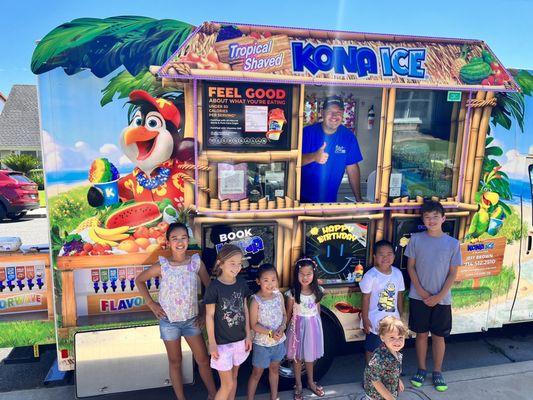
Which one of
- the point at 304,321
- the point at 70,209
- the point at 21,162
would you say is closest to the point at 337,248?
the point at 304,321

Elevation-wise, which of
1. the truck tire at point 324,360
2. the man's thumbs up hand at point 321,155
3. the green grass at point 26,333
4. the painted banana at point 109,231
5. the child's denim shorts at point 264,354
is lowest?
the truck tire at point 324,360

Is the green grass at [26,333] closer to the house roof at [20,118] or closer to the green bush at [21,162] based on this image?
the house roof at [20,118]

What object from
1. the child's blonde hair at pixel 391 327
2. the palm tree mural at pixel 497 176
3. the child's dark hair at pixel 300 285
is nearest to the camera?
the child's blonde hair at pixel 391 327

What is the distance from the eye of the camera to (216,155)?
2.97 m

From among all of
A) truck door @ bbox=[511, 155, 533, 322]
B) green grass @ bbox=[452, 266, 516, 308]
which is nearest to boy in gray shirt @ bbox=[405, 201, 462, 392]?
green grass @ bbox=[452, 266, 516, 308]

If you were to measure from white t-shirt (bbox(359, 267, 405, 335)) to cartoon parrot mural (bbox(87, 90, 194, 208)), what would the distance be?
1.72 meters

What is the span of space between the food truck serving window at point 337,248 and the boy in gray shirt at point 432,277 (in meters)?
0.44

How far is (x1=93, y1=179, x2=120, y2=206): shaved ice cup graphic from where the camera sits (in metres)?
2.81

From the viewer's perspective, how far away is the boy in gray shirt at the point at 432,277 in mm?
3387

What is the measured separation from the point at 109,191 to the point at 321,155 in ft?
5.82

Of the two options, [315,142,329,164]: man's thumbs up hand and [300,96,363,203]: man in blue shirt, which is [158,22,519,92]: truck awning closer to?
[300,96,363,203]: man in blue shirt

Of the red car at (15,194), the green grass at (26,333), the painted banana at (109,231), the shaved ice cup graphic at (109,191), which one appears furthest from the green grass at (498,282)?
the red car at (15,194)

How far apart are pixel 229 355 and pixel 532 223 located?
305 centimetres

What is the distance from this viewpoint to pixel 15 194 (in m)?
6.64
